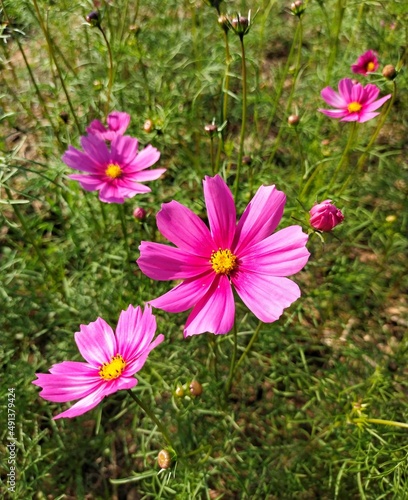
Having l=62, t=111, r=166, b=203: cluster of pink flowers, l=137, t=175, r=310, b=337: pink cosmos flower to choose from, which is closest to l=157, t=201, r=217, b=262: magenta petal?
l=137, t=175, r=310, b=337: pink cosmos flower

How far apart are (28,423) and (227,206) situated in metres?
1.04

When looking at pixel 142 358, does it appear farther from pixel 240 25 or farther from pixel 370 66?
pixel 370 66

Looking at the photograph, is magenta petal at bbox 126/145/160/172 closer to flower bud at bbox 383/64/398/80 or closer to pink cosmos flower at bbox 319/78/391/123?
pink cosmos flower at bbox 319/78/391/123

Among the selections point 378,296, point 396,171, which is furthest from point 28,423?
point 396,171

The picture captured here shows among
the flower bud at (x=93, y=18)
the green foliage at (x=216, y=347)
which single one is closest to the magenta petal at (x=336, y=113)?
the green foliage at (x=216, y=347)

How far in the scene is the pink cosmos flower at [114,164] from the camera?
49.8 inches

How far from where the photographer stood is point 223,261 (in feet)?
3.04

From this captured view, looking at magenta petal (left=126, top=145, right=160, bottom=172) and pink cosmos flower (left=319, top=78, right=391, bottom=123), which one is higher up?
pink cosmos flower (left=319, top=78, right=391, bottom=123)

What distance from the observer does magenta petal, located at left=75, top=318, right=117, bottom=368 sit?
0.98 m

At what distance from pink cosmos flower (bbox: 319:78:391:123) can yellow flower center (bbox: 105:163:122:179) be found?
0.65 m

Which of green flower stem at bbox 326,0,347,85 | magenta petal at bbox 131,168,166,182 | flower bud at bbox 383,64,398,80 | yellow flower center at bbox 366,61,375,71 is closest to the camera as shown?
flower bud at bbox 383,64,398,80

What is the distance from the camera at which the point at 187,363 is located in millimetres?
1415

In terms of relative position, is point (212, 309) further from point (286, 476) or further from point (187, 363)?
point (286, 476)

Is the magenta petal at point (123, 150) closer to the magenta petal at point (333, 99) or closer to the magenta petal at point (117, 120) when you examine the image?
the magenta petal at point (117, 120)
